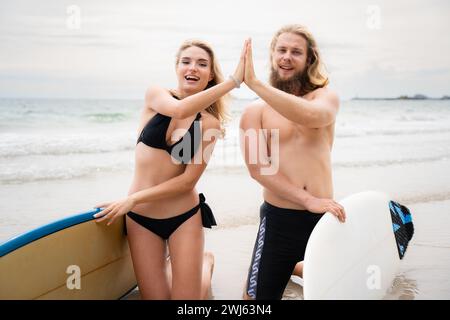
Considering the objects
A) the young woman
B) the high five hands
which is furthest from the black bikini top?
the high five hands

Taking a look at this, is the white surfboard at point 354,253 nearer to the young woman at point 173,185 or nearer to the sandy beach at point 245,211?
the sandy beach at point 245,211

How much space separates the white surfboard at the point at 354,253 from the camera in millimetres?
2295

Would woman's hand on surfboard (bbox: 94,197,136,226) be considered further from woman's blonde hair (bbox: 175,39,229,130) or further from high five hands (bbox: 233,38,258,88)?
high five hands (bbox: 233,38,258,88)

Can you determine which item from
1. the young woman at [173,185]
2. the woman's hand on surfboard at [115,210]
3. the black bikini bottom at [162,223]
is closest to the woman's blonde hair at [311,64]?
the young woman at [173,185]

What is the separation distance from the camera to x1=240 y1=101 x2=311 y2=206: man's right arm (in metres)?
2.78

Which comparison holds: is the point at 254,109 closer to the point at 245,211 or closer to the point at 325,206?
the point at 325,206

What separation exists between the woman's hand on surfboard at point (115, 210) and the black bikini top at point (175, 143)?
1.30 feet

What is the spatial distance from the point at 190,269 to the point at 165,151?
0.79m

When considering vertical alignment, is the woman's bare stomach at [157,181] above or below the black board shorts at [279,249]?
above

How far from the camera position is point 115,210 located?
107 inches

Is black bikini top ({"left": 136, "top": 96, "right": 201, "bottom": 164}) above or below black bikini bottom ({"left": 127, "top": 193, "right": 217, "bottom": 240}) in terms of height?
above

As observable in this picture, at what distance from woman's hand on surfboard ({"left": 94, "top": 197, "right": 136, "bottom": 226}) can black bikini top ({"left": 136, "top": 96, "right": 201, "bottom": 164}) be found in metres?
0.40
